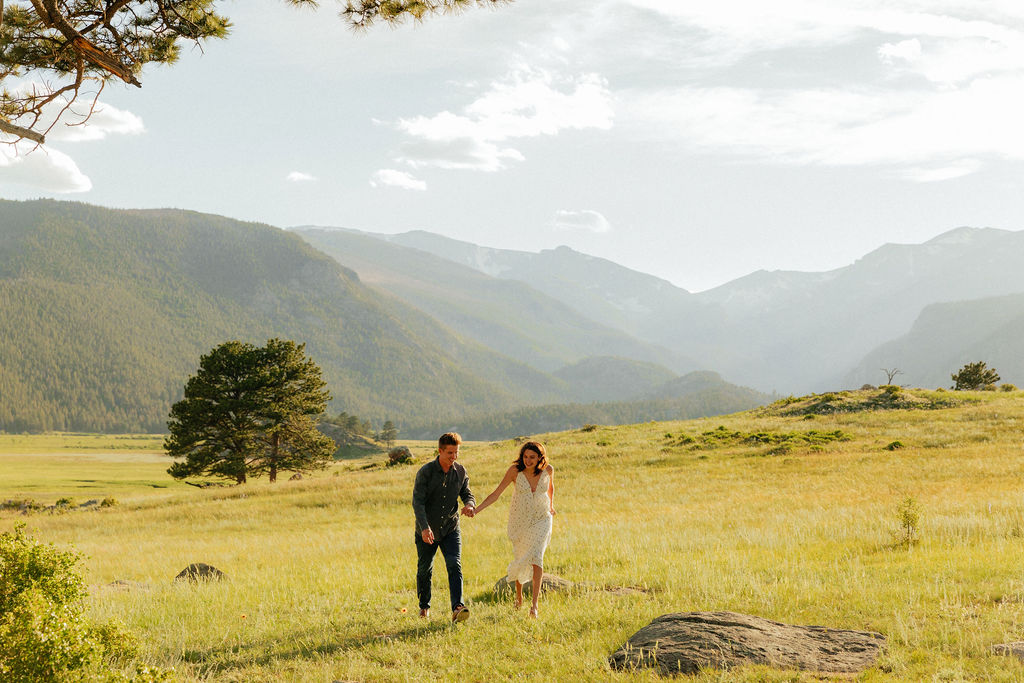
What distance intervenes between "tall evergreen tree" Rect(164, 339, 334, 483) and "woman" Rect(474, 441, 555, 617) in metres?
40.0

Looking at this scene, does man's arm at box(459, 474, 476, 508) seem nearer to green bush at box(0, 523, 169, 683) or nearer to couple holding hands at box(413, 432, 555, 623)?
couple holding hands at box(413, 432, 555, 623)

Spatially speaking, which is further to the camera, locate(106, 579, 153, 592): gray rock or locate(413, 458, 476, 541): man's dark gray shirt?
locate(106, 579, 153, 592): gray rock

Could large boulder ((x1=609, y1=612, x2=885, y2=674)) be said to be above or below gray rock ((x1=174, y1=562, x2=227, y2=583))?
above

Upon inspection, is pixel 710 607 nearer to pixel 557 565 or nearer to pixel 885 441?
pixel 557 565

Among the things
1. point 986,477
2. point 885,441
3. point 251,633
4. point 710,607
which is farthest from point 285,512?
point 885,441

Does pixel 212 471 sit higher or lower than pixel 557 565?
lower

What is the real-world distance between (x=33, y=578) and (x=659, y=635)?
5.67 meters

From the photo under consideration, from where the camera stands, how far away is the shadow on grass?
23.1 feet

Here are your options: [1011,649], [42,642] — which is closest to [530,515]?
[1011,649]

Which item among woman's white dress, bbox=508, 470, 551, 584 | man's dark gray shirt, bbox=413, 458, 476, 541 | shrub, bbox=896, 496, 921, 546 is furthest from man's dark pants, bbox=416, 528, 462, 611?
shrub, bbox=896, 496, 921, 546

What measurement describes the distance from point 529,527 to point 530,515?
0.16m

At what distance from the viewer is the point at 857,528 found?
1426 cm

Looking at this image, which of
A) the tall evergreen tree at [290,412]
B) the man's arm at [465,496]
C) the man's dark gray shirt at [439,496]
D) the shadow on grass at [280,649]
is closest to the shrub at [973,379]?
the tall evergreen tree at [290,412]

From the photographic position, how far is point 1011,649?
6.11m
